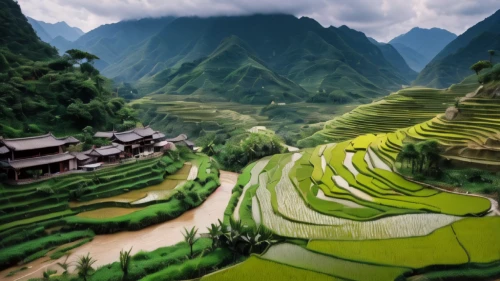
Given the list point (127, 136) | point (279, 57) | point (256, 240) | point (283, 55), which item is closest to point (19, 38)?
point (127, 136)

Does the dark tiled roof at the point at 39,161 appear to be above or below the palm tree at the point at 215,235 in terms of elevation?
above

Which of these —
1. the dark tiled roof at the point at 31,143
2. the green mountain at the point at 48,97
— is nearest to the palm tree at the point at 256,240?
the dark tiled roof at the point at 31,143

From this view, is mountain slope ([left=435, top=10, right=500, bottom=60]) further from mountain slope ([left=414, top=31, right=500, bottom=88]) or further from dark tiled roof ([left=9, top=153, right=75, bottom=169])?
dark tiled roof ([left=9, top=153, right=75, bottom=169])

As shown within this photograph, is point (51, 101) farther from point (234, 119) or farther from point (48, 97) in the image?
point (234, 119)

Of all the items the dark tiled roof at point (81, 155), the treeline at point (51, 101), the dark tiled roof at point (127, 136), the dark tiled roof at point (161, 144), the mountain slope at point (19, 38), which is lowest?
the dark tiled roof at point (161, 144)

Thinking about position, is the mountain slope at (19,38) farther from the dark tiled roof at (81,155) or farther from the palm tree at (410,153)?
the palm tree at (410,153)
